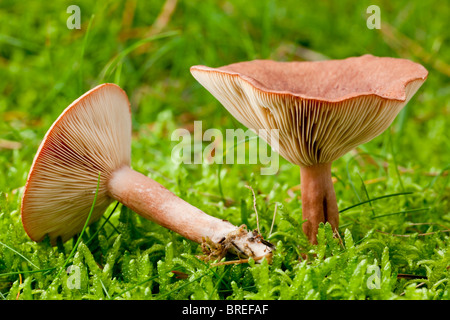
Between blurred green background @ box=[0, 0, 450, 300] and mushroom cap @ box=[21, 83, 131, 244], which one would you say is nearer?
mushroom cap @ box=[21, 83, 131, 244]

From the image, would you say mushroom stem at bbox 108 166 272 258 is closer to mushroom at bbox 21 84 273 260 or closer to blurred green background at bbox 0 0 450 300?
mushroom at bbox 21 84 273 260

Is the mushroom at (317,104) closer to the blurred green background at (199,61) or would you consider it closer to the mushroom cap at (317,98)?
the mushroom cap at (317,98)

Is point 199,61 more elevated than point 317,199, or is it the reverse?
point 199,61

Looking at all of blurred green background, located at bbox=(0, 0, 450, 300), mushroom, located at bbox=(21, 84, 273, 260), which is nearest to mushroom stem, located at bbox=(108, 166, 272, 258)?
mushroom, located at bbox=(21, 84, 273, 260)

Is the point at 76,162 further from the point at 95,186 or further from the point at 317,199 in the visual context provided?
the point at 317,199

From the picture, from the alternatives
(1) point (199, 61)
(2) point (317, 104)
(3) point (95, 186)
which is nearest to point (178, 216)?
(3) point (95, 186)

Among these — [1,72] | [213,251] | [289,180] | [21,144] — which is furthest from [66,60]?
[213,251]
